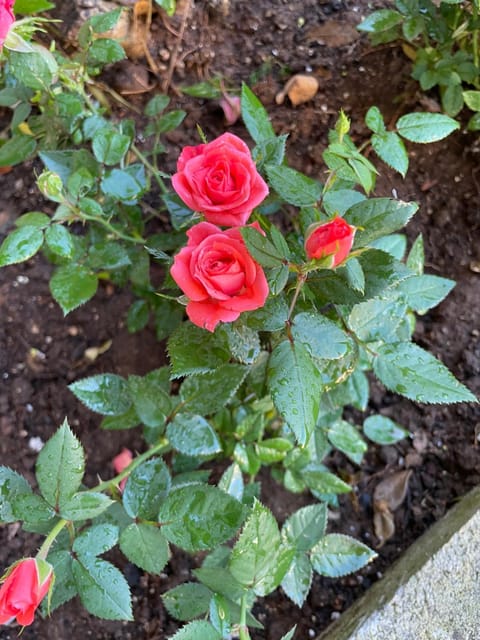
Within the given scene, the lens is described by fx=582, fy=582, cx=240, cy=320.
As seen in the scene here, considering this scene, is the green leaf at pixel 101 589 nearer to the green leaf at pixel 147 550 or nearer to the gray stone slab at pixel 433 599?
the green leaf at pixel 147 550

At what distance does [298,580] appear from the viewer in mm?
1069

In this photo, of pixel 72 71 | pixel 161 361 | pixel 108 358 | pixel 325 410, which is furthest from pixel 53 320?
pixel 325 410

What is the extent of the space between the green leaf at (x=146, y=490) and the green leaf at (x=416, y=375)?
1.27ft

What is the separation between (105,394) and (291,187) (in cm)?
51

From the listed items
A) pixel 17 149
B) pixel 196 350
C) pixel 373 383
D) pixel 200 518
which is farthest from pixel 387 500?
pixel 17 149

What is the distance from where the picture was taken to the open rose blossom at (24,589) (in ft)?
2.25

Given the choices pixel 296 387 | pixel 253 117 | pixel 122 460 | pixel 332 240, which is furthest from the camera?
pixel 122 460

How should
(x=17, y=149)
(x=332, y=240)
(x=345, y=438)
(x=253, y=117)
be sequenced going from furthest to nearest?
(x=345, y=438), (x=17, y=149), (x=253, y=117), (x=332, y=240)

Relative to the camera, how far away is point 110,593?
0.83 metres

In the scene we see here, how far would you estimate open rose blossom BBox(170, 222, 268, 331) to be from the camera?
69 cm

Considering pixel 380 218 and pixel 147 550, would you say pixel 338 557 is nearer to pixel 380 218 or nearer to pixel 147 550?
pixel 147 550

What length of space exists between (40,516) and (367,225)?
1.95 ft

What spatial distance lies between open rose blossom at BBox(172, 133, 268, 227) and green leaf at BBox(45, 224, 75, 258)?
0.98 ft

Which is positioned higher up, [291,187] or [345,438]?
[291,187]
